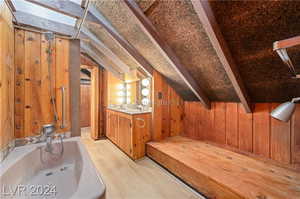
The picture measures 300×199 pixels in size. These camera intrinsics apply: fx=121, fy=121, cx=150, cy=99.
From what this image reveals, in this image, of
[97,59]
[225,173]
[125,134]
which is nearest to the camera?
[225,173]

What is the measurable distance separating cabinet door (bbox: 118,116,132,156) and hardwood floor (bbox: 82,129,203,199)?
0.17m

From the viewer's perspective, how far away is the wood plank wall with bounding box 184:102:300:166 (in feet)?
5.19

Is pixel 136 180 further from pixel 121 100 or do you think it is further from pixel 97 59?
pixel 97 59

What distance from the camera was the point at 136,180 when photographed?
1.80 meters

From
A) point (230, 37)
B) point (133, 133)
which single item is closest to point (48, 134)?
point (133, 133)

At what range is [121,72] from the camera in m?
3.58

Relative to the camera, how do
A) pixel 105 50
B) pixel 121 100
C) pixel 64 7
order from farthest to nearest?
pixel 121 100 < pixel 105 50 < pixel 64 7

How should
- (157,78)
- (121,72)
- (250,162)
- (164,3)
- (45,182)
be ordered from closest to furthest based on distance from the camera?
(164,3)
(45,182)
(250,162)
(157,78)
(121,72)

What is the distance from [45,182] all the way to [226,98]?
9.21 feet

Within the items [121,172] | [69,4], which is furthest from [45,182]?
[69,4]

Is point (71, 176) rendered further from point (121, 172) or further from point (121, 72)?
point (121, 72)

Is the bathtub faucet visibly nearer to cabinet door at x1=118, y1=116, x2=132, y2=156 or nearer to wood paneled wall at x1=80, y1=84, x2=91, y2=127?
cabinet door at x1=118, y1=116, x2=132, y2=156

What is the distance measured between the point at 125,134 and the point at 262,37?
2.53 metres

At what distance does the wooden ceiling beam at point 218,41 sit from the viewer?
106cm
